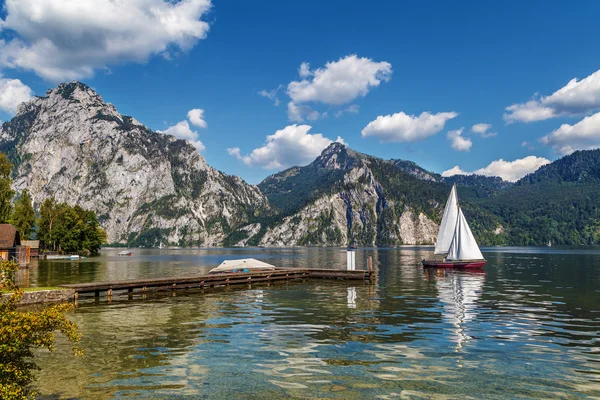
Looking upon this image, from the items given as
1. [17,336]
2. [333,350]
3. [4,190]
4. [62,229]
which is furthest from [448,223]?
[62,229]

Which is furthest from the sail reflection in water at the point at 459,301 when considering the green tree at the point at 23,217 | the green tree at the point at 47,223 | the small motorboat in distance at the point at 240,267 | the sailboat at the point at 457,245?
the green tree at the point at 47,223

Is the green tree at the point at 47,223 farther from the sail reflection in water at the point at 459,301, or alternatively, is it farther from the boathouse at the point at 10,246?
the sail reflection in water at the point at 459,301

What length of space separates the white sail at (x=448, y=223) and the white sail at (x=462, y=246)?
8.25 ft

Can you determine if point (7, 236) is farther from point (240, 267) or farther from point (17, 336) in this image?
point (17, 336)

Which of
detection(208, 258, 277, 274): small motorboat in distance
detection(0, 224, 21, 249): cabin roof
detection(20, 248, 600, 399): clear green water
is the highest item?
detection(0, 224, 21, 249): cabin roof

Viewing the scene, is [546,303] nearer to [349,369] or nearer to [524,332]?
[524,332]

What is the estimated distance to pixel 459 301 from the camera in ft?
141

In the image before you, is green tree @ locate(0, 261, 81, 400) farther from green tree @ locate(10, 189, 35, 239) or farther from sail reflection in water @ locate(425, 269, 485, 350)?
green tree @ locate(10, 189, 35, 239)

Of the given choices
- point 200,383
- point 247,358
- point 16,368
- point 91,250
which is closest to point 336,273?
point 247,358

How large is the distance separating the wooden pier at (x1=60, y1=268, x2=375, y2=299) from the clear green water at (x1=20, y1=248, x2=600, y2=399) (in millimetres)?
4159

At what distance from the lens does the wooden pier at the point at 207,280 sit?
46.7 meters

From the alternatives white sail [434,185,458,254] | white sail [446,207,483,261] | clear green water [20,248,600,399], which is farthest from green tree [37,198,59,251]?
white sail [446,207,483,261]

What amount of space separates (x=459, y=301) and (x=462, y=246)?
50.2 metres

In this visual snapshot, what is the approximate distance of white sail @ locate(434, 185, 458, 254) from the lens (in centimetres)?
8975
